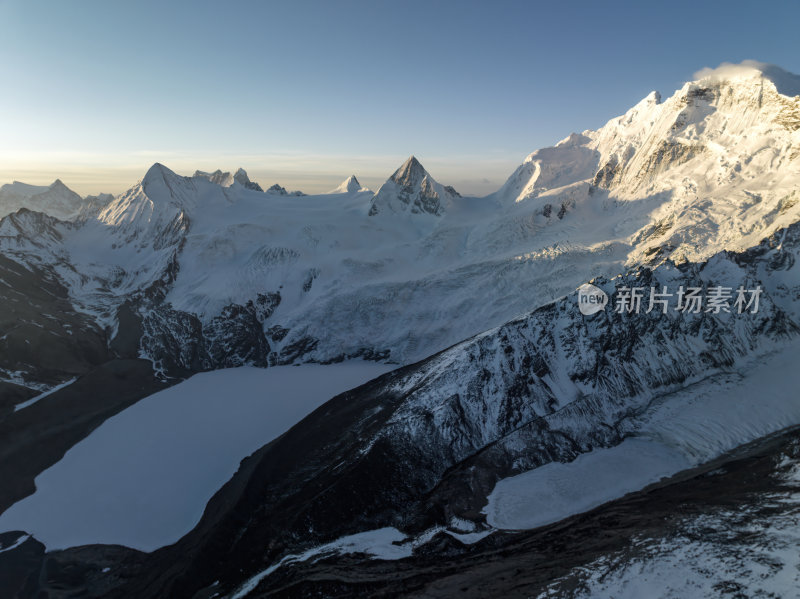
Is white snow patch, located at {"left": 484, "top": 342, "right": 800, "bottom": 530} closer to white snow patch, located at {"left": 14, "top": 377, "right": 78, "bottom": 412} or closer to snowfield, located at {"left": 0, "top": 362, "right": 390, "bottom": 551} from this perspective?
snowfield, located at {"left": 0, "top": 362, "right": 390, "bottom": 551}

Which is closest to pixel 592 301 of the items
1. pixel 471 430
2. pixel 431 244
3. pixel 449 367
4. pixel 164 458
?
pixel 449 367

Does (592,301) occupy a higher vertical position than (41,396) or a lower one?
higher

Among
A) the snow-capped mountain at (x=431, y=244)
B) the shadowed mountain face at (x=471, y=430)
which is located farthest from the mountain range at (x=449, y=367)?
the snow-capped mountain at (x=431, y=244)

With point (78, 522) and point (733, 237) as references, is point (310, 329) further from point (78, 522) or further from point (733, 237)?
point (733, 237)

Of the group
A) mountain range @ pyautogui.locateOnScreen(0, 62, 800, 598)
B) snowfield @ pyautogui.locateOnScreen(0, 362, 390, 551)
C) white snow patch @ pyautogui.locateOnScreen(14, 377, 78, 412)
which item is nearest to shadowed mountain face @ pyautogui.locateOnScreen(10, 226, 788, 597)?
A: mountain range @ pyautogui.locateOnScreen(0, 62, 800, 598)

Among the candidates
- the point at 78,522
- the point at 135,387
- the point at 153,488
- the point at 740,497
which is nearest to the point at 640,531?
the point at 740,497

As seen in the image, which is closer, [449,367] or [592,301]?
[592,301]

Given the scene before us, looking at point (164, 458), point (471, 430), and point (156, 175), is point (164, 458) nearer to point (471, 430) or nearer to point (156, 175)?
point (471, 430)
